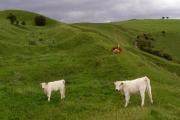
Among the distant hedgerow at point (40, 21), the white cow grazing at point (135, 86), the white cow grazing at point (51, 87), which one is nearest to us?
the white cow grazing at point (135, 86)

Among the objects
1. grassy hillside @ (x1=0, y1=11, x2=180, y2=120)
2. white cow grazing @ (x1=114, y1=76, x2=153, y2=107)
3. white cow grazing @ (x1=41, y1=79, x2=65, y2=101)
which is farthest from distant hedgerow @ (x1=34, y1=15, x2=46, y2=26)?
white cow grazing @ (x1=114, y1=76, x2=153, y2=107)

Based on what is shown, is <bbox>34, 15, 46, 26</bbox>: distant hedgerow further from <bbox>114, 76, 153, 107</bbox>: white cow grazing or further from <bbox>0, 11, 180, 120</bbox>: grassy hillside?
<bbox>114, 76, 153, 107</bbox>: white cow grazing

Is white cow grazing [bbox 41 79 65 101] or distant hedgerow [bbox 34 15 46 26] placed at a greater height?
distant hedgerow [bbox 34 15 46 26]

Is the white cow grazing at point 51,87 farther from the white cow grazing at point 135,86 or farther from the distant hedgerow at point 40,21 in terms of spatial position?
the distant hedgerow at point 40,21

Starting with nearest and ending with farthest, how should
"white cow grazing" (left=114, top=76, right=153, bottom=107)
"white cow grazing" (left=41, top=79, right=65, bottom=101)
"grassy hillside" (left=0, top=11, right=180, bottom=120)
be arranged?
"grassy hillside" (left=0, top=11, right=180, bottom=120) → "white cow grazing" (left=114, top=76, right=153, bottom=107) → "white cow grazing" (left=41, top=79, right=65, bottom=101)

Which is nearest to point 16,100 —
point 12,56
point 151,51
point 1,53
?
point 12,56

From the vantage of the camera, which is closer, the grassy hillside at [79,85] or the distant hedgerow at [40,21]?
the grassy hillside at [79,85]

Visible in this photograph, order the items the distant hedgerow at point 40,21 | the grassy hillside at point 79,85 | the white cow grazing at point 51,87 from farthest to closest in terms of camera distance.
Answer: the distant hedgerow at point 40,21 → the white cow grazing at point 51,87 → the grassy hillside at point 79,85

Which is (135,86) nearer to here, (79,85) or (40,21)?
(79,85)

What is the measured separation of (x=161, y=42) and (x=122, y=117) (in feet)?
250

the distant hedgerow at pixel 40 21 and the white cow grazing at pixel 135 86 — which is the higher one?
the distant hedgerow at pixel 40 21

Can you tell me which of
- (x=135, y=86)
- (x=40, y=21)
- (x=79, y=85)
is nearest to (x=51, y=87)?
(x=79, y=85)

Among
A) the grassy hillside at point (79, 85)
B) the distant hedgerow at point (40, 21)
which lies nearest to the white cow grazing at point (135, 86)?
the grassy hillside at point (79, 85)

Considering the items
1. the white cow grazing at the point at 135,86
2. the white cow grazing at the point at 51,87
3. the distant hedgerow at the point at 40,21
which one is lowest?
the white cow grazing at the point at 51,87
